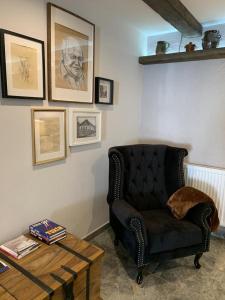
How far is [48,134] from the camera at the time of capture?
184 centimetres

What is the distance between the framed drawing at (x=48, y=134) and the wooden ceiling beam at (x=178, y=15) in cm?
113

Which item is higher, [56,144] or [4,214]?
[56,144]

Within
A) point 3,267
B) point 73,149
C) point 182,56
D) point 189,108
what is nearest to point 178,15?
point 182,56

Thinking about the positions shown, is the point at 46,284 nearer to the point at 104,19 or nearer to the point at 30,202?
the point at 30,202

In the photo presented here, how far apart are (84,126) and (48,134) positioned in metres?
0.43

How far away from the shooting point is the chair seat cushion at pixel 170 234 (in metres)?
1.81

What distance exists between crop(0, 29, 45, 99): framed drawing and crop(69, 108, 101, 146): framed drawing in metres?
→ 0.38

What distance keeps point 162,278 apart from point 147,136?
169 centimetres

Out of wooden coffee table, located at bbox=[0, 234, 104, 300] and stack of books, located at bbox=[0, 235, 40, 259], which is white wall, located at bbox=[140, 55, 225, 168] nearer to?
wooden coffee table, located at bbox=[0, 234, 104, 300]

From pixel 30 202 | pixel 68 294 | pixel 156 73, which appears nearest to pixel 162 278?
pixel 68 294

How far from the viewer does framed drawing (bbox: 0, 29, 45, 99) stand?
148 cm

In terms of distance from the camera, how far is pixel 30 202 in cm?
181

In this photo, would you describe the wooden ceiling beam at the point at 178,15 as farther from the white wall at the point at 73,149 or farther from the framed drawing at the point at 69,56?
the framed drawing at the point at 69,56

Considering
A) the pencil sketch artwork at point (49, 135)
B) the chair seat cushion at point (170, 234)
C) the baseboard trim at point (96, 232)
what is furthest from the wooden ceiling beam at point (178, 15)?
the baseboard trim at point (96, 232)
